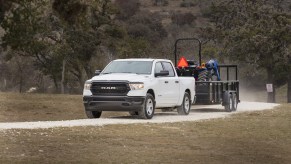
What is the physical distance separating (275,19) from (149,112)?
43093 millimetres

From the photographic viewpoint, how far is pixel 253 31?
2448 inches

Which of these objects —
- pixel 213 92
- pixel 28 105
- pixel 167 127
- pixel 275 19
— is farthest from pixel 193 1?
pixel 167 127

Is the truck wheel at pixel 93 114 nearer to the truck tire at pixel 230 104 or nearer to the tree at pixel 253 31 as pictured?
the truck tire at pixel 230 104

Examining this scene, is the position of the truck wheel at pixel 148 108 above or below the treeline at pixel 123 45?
below

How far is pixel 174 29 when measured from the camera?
105 m

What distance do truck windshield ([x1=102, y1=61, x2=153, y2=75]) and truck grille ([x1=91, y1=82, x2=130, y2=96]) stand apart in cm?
127

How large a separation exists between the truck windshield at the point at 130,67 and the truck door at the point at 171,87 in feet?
3.06

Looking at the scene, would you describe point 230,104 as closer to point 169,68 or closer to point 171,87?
point 169,68

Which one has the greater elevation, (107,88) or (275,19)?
(275,19)

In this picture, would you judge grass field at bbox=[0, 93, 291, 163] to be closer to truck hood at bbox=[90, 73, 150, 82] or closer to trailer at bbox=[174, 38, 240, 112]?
truck hood at bbox=[90, 73, 150, 82]

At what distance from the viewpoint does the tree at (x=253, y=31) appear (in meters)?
60.7

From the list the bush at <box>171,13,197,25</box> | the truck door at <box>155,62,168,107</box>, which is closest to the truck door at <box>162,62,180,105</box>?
the truck door at <box>155,62,168,107</box>

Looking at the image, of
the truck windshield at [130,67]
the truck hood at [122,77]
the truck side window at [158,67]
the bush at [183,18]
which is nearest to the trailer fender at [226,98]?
the truck side window at [158,67]

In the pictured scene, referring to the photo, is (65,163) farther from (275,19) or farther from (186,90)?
(275,19)
